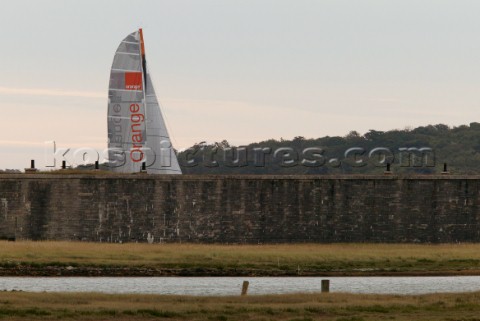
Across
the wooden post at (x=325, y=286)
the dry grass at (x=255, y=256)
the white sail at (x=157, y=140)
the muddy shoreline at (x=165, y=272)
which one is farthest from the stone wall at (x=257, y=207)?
the wooden post at (x=325, y=286)

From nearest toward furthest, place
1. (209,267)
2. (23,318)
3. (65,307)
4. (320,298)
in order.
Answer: (23,318) → (65,307) → (320,298) → (209,267)

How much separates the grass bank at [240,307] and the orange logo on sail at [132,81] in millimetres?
45913

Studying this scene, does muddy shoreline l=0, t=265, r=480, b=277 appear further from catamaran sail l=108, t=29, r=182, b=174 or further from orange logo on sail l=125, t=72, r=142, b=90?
orange logo on sail l=125, t=72, r=142, b=90

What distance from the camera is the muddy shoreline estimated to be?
226ft

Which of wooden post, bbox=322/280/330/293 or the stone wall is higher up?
the stone wall

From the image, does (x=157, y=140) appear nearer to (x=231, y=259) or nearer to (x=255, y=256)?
(x=255, y=256)

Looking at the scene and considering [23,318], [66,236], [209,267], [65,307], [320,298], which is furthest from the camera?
[66,236]

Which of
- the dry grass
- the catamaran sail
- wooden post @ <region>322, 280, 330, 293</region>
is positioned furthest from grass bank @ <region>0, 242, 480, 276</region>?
wooden post @ <region>322, 280, 330, 293</region>

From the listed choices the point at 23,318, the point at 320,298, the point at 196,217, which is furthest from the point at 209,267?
the point at 23,318

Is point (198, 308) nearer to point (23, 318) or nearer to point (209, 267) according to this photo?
point (23, 318)

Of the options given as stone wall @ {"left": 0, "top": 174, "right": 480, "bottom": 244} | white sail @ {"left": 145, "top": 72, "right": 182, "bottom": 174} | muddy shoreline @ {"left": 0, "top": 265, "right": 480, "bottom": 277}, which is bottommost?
muddy shoreline @ {"left": 0, "top": 265, "right": 480, "bottom": 277}

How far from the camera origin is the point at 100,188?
84.4 m

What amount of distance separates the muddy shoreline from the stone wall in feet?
40.7

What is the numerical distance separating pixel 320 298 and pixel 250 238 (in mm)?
35454
